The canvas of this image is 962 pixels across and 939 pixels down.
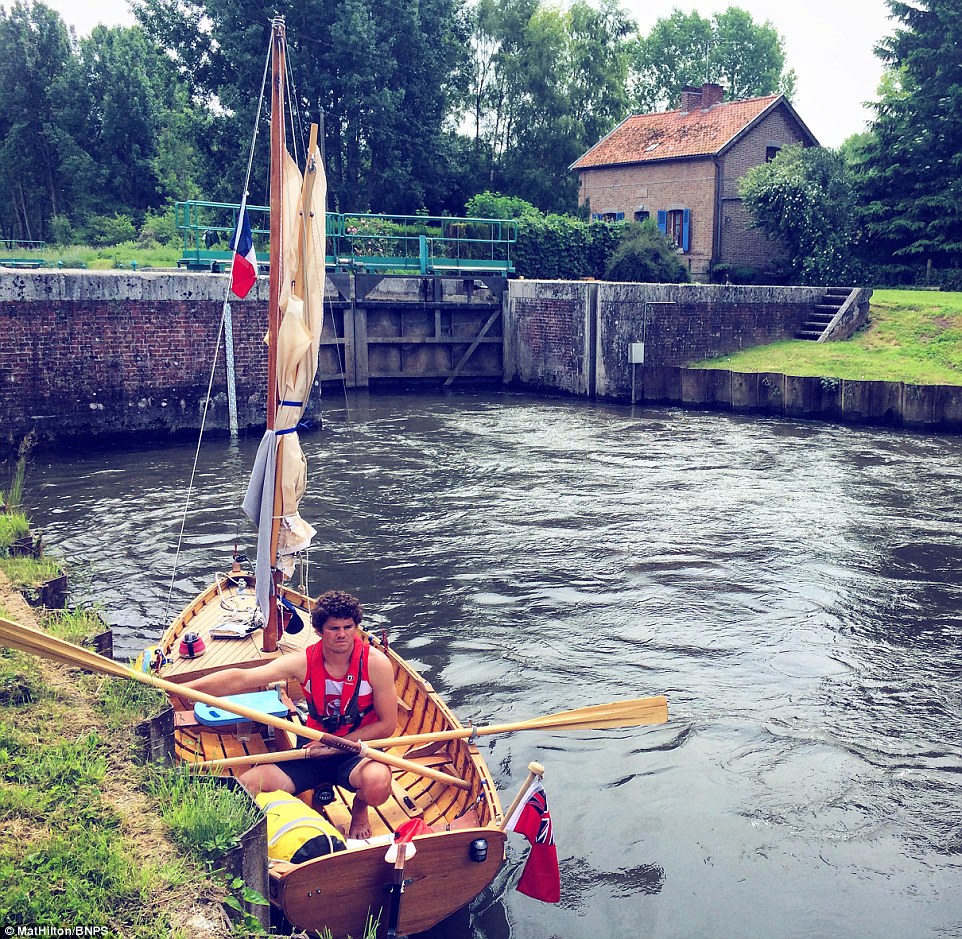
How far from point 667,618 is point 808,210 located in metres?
24.4

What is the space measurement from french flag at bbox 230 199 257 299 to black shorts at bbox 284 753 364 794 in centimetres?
366

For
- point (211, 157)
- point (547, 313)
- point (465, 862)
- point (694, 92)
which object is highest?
point (694, 92)

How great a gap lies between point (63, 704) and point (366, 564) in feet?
21.3

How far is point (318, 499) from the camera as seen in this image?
15359 millimetres

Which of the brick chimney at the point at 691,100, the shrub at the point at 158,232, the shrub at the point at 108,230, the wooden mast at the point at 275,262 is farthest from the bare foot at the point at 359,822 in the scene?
the shrub at the point at 108,230


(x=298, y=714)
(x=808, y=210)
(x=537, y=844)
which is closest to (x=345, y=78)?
(x=808, y=210)

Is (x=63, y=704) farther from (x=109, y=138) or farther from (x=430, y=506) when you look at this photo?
(x=109, y=138)

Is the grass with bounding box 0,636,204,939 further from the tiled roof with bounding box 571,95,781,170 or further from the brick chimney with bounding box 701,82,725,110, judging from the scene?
the brick chimney with bounding box 701,82,725,110

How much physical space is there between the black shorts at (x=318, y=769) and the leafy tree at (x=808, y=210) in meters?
28.3

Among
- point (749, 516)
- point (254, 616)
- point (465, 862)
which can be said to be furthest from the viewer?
point (749, 516)

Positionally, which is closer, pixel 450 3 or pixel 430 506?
pixel 430 506

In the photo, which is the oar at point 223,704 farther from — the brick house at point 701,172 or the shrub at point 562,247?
the brick house at point 701,172

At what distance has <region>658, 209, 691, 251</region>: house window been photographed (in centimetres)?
3656

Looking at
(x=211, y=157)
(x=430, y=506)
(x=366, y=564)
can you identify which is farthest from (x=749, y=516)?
(x=211, y=157)
